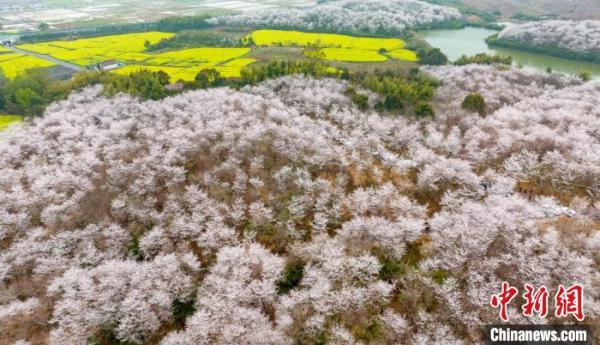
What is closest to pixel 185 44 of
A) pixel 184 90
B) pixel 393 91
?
pixel 184 90

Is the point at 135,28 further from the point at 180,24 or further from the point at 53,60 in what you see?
the point at 53,60

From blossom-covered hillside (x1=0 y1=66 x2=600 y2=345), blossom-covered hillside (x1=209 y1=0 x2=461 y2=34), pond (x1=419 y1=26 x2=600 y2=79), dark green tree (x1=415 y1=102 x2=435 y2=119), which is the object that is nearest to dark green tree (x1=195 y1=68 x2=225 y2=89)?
blossom-covered hillside (x1=0 y1=66 x2=600 y2=345)

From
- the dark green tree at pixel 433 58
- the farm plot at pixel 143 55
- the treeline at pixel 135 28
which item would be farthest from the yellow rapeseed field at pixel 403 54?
the treeline at pixel 135 28

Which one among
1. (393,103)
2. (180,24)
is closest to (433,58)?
(393,103)

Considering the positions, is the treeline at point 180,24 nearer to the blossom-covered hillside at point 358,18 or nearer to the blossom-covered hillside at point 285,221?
the blossom-covered hillside at point 358,18

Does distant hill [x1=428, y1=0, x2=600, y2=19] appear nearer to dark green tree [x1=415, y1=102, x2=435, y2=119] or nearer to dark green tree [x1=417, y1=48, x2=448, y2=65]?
dark green tree [x1=417, y1=48, x2=448, y2=65]

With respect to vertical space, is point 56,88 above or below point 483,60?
below

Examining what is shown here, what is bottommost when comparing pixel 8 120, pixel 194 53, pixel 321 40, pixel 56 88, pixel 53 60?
pixel 8 120

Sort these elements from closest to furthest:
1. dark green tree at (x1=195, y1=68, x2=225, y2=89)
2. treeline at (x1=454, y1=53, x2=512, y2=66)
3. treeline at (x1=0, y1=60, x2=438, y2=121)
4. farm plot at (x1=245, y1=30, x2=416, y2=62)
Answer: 1. treeline at (x1=0, y1=60, x2=438, y2=121)
2. dark green tree at (x1=195, y1=68, x2=225, y2=89)
3. treeline at (x1=454, y1=53, x2=512, y2=66)
4. farm plot at (x1=245, y1=30, x2=416, y2=62)
